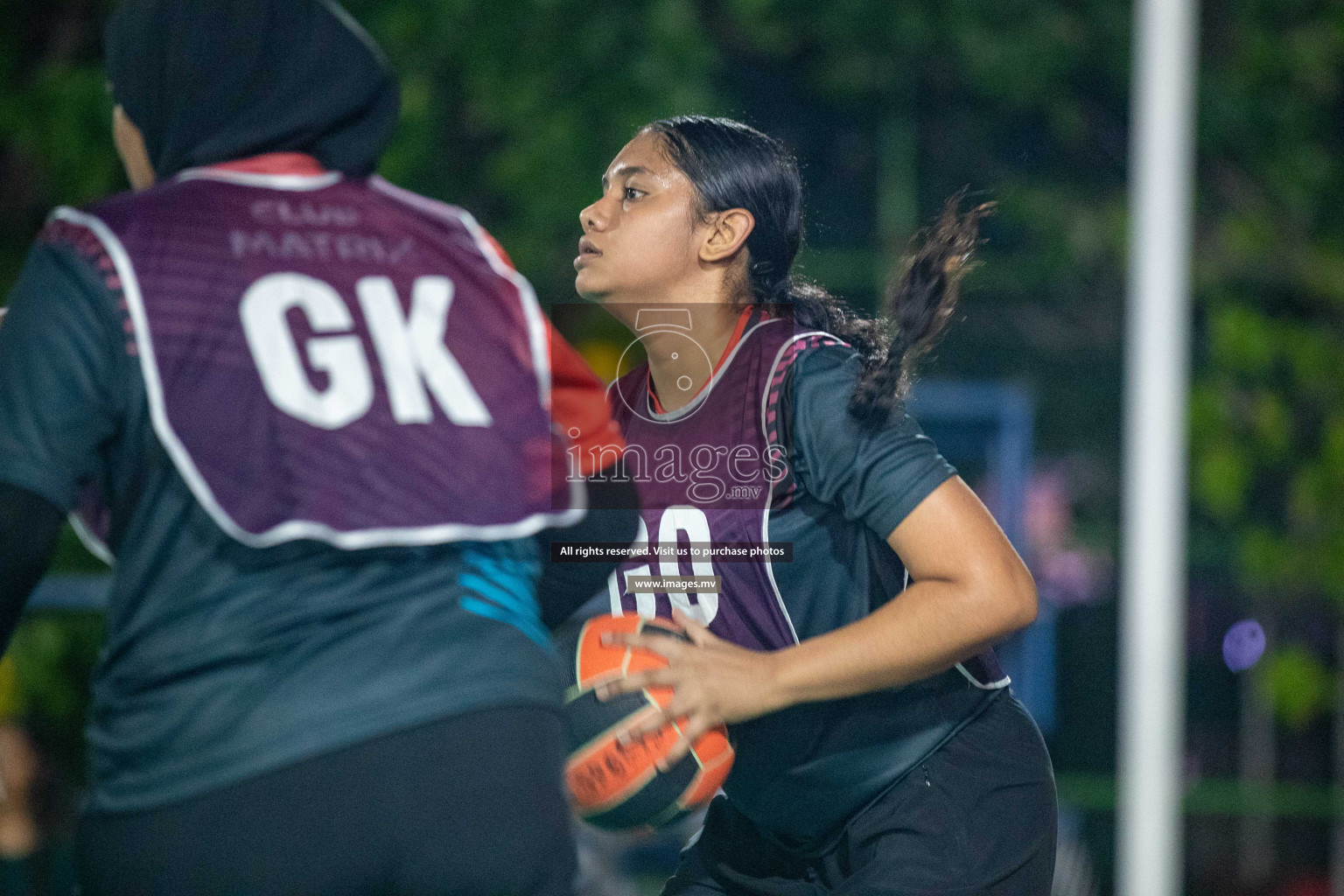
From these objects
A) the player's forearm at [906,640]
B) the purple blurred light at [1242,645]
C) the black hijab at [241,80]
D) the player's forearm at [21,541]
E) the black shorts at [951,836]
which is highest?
the black hijab at [241,80]

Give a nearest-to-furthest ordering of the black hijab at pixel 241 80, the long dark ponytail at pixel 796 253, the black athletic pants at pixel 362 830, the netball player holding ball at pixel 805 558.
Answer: the black athletic pants at pixel 362 830
the black hijab at pixel 241 80
the netball player holding ball at pixel 805 558
the long dark ponytail at pixel 796 253

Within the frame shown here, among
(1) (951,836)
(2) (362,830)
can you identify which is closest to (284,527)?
(2) (362,830)

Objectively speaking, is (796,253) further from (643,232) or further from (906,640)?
(906,640)

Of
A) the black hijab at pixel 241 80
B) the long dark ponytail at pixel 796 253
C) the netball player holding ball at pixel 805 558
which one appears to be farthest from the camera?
the long dark ponytail at pixel 796 253

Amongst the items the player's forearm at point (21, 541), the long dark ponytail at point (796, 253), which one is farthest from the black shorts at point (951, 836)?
the player's forearm at point (21, 541)

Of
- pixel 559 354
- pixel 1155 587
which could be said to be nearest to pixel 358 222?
pixel 559 354

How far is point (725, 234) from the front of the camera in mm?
1862

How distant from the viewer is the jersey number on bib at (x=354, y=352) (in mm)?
1379

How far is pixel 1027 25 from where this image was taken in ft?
18.3

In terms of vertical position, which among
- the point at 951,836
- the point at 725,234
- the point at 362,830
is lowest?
the point at 951,836

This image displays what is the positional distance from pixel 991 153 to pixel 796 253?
3.83 meters

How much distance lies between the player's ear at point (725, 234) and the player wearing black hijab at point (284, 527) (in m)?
0.43

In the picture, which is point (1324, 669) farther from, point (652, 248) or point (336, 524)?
Result: point (336, 524)

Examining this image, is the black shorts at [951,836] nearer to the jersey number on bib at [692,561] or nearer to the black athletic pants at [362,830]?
the jersey number on bib at [692,561]
